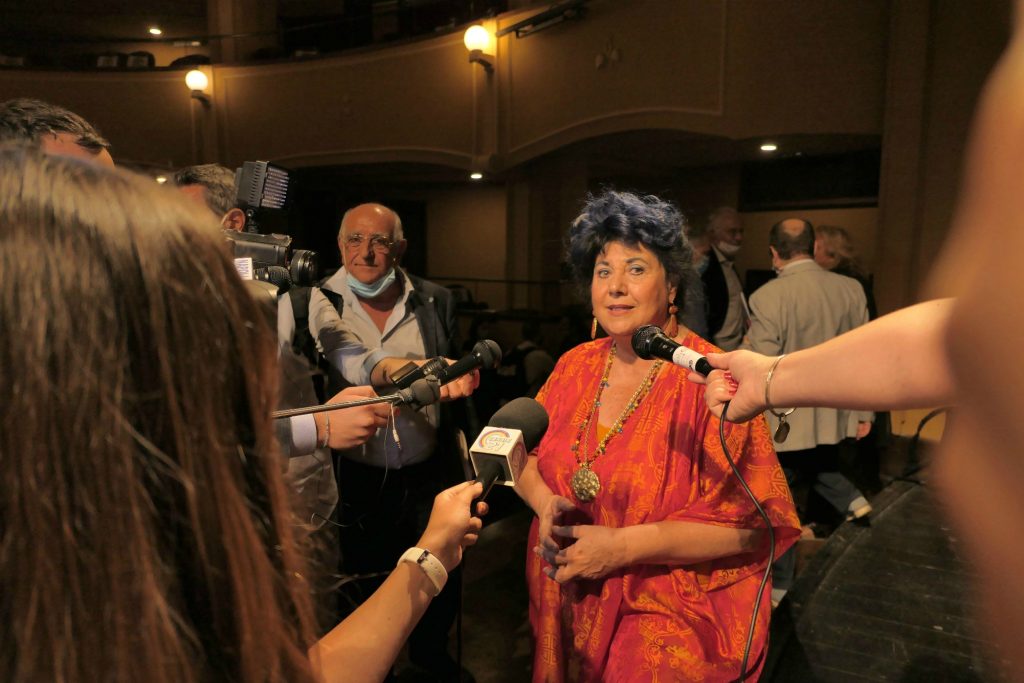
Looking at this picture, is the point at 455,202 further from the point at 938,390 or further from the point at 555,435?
the point at 938,390

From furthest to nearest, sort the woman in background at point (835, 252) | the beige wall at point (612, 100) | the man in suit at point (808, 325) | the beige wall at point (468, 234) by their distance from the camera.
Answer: the beige wall at point (468, 234)
the beige wall at point (612, 100)
the woman in background at point (835, 252)
the man in suit at point (808, 325)

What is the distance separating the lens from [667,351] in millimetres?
1414

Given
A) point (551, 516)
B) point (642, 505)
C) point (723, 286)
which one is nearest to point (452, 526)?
point (551, 516)

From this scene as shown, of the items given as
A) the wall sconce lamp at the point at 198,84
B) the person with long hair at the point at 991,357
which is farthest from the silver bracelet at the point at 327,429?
the wall sconce lamp at the point at 198,84

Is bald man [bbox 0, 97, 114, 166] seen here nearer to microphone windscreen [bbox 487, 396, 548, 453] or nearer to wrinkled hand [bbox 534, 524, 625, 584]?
microphone windscreen [bbox 487, 396, 548, 453]

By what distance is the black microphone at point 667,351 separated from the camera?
1.34 metres

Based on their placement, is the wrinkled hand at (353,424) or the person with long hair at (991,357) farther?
the wrinkled hand at (353,424)

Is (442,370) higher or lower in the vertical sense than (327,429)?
higher

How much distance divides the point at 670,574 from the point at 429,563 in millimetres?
804

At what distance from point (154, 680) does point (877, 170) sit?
840cm

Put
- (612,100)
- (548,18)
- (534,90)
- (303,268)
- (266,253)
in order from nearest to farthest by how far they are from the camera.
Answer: (266,253)
(303,268)
(612,100)
(548,18)
(534,90)

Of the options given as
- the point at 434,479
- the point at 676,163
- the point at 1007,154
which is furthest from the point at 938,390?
the point at 676,163

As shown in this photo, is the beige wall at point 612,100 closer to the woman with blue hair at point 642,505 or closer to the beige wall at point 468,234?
the beige wall at point 468,234

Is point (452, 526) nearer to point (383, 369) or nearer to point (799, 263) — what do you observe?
point (383, 369)
